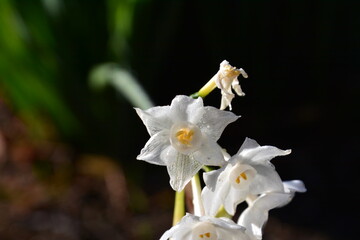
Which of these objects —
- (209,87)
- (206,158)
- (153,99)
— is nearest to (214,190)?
(206,158)

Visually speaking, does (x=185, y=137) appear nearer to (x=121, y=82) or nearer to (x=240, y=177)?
(x=240, y=177)

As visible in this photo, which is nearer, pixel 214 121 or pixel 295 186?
pixel 214 121

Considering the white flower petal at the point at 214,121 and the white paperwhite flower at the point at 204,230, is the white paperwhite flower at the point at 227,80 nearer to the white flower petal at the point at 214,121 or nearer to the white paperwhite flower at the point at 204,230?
the white flower petal at the point at 214,121

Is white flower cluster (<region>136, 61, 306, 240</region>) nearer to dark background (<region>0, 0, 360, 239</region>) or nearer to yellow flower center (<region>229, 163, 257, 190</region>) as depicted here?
yellow flower center (<region>229, 163, 257, 190</region>)

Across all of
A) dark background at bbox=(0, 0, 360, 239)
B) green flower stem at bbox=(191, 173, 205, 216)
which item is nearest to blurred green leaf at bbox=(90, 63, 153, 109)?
dark background at bbox=(0, 0, 360, 239)

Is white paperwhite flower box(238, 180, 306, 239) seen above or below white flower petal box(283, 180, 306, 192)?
below

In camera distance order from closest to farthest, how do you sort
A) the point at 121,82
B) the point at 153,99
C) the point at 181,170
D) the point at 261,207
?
the point at 181,170, the point at 261,207, the point at 121,82, the point at 153,99

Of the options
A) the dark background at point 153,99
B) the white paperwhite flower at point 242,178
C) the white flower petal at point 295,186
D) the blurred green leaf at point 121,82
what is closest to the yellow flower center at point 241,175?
the white paperwhite flower at point 242,178
